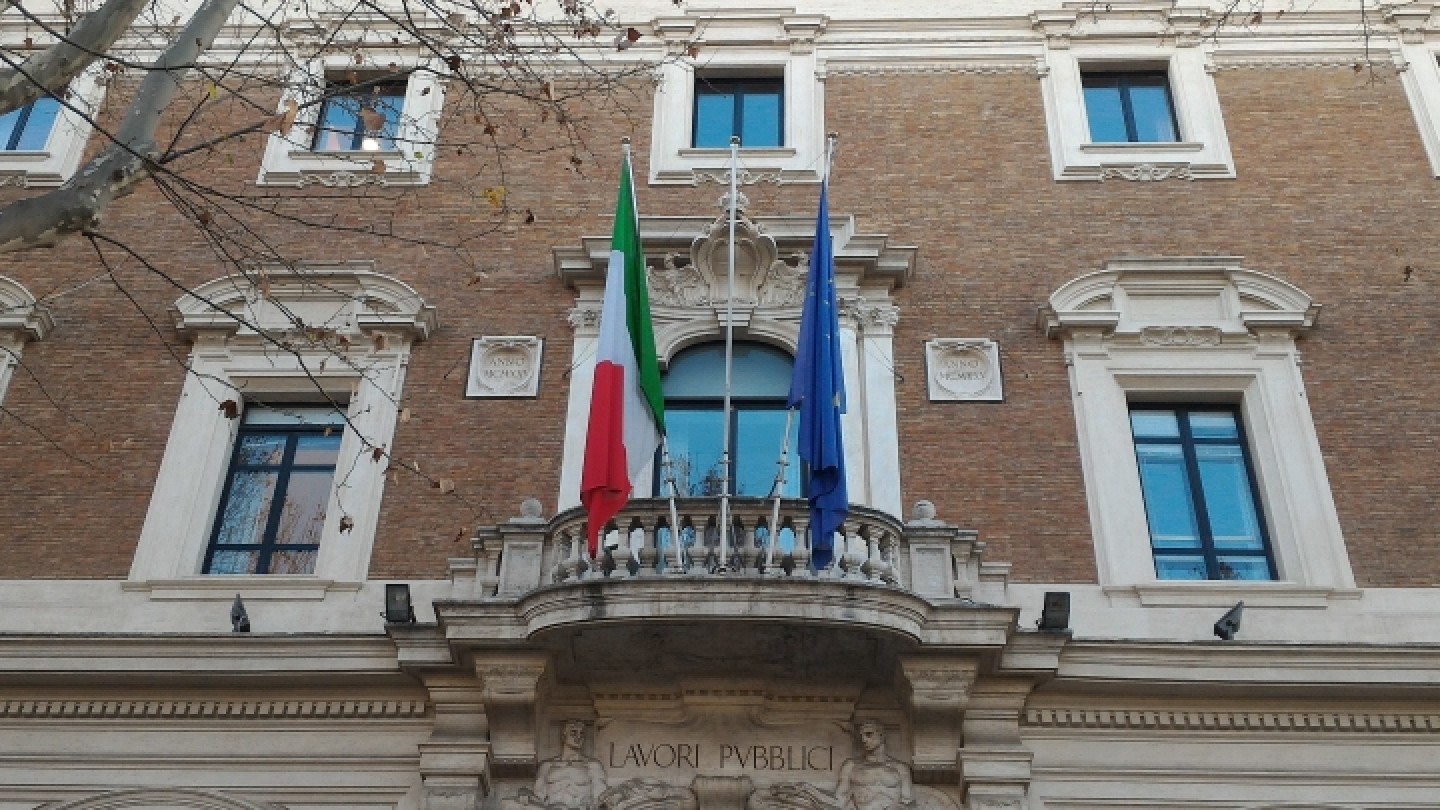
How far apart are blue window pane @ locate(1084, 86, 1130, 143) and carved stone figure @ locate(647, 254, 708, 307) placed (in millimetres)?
4230

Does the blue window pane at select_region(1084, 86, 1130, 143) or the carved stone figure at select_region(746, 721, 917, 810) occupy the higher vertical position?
the blue window pane at select_region(1084, 86, 1130, 143)

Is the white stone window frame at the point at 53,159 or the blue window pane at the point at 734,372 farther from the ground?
the white stone window frame at the point at 53,159

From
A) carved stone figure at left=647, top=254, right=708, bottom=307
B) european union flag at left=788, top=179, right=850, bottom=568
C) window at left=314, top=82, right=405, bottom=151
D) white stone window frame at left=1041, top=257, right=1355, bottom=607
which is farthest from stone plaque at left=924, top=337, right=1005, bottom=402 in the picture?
window at left=314, top=82, right=405, bottom=151

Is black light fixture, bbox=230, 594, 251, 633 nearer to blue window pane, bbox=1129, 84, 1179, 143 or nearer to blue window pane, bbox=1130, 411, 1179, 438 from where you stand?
blue window pane, bbox=1130, 411, 1179, 438

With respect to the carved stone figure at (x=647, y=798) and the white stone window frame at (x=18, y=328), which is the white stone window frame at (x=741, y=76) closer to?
the white stone window frame at (x=18, y=328)

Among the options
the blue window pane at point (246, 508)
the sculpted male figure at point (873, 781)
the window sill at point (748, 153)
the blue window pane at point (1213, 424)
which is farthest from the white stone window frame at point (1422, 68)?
the blue window pane at point (246, 508)

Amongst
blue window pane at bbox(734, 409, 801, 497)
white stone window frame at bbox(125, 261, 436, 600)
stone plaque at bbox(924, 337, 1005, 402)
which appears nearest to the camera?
white stone window frame at bbox(125, 261, 436, 600)

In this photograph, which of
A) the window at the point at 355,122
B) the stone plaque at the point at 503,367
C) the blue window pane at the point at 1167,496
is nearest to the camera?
the blue window pane at the point at 1167,496

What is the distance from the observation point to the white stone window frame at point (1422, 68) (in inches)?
544

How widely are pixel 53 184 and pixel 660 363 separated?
6.26 metres

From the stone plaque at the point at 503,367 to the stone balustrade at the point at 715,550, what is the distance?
1774 mm

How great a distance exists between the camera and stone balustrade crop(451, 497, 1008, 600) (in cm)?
978

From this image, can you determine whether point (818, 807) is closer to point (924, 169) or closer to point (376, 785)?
point (376, 785)

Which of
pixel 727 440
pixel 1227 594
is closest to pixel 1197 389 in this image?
pixel 1227 594
